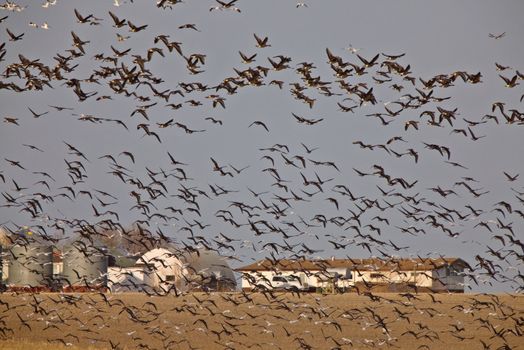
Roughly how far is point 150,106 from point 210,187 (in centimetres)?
434

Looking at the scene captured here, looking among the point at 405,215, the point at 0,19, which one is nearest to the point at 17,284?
the point at 405,215

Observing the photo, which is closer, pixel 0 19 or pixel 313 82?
pixel 0 19

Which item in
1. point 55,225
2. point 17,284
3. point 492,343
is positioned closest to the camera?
point 55,225

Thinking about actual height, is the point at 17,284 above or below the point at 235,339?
above

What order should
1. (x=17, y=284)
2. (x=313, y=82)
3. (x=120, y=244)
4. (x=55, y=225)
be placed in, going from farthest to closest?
(x=120, y=244) < (x=17, y=284) < (x=55, y=225) < (x=313, y=82)

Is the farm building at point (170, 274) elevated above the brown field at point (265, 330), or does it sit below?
above

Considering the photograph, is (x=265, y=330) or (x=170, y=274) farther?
(x=170, y=274)

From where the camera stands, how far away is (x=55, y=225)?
143ft

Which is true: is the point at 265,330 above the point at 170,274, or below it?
below

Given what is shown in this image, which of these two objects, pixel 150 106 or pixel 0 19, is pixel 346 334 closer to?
pixel 150 106

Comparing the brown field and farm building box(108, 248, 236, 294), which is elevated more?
farm building box(108, 248, 236, 294)

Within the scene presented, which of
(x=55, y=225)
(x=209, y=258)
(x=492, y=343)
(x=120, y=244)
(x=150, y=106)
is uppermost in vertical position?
(x=120, y=244)

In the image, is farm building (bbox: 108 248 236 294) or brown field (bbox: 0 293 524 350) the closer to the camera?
brown field (bbox: 0 293 524 350)

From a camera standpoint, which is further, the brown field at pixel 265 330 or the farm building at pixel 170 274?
the farm building at pixel 170 274
